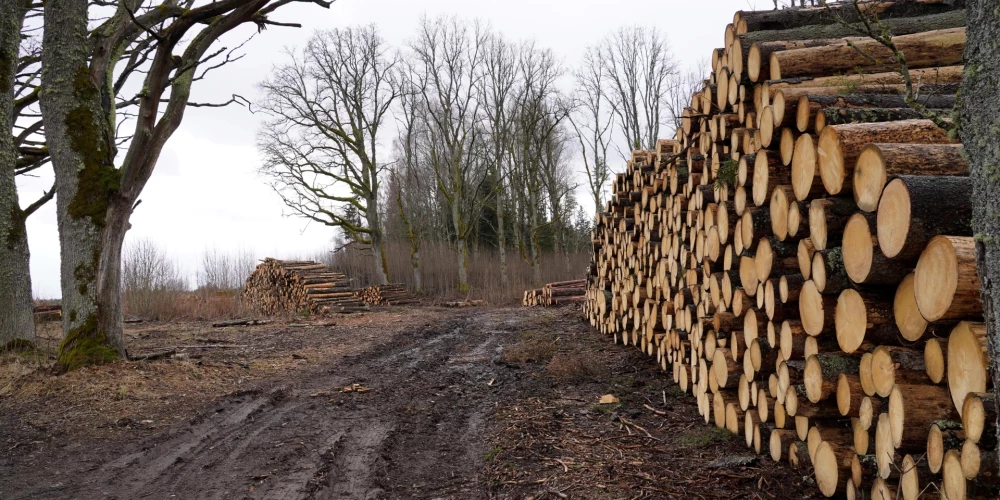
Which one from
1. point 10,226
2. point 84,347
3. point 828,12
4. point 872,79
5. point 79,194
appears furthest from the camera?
point 10,226

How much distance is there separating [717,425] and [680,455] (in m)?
0.76

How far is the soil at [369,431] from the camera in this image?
13.4 feet

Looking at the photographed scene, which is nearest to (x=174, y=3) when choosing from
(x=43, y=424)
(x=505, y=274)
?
(x=43, y=424)

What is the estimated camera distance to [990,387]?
241cm

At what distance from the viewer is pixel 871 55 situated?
462 centimetres

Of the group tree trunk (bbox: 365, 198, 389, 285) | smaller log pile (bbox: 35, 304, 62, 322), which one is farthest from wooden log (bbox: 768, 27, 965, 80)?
tree trunk (bbox: 365, 198, 389, 285)

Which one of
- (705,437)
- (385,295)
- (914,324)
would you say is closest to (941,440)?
(914,324)

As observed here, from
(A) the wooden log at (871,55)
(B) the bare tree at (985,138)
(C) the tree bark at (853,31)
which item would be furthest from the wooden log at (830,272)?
(C) the tree bark at (853,31)

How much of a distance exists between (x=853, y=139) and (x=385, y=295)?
21701 millimetres

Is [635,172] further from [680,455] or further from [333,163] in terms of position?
[333,163]

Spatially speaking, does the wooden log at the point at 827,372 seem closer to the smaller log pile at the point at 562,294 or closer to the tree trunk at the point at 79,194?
the tree trunk at the point at 79,194

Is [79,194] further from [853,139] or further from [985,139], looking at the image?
[985,139]

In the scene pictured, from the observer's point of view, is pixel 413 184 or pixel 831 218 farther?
pixel 413 184

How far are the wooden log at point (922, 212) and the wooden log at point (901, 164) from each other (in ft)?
0.52
